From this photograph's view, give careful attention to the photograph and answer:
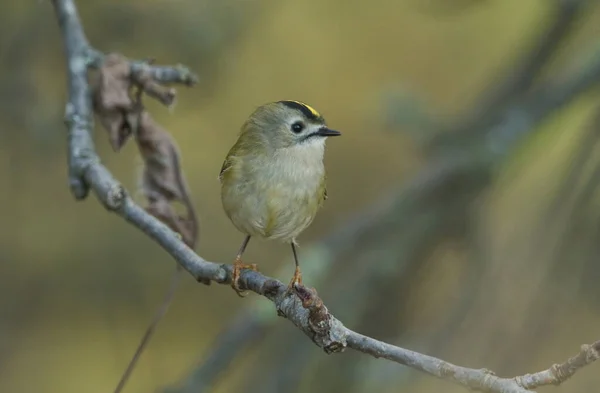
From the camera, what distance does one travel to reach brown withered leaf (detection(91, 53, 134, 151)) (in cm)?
345

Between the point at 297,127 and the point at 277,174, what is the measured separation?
0.36 metres

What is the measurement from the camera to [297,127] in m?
3.63

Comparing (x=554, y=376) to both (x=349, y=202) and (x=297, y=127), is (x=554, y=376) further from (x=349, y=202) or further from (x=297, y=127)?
(x=349, y=202)

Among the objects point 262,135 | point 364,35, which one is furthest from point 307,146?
point 364,35

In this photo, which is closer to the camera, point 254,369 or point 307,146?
point 307,146

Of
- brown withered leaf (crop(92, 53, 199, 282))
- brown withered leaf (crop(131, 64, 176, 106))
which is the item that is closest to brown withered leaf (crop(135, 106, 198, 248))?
brown withered leaf (crop(92, 53, 199, 282))

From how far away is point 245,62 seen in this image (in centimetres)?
627

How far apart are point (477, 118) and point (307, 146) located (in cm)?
124

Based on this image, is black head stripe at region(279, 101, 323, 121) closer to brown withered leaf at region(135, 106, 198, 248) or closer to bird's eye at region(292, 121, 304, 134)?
bird's eye at region(292, 121, 304, 134)

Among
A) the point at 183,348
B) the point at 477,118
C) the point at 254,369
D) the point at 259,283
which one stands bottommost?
the point at 183,348

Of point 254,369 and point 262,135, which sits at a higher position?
point 262,135

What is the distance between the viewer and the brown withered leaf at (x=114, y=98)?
11.3 feet

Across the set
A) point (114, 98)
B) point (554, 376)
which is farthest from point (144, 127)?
point (554, 376)

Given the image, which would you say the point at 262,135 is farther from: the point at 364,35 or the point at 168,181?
the point at 364,35
